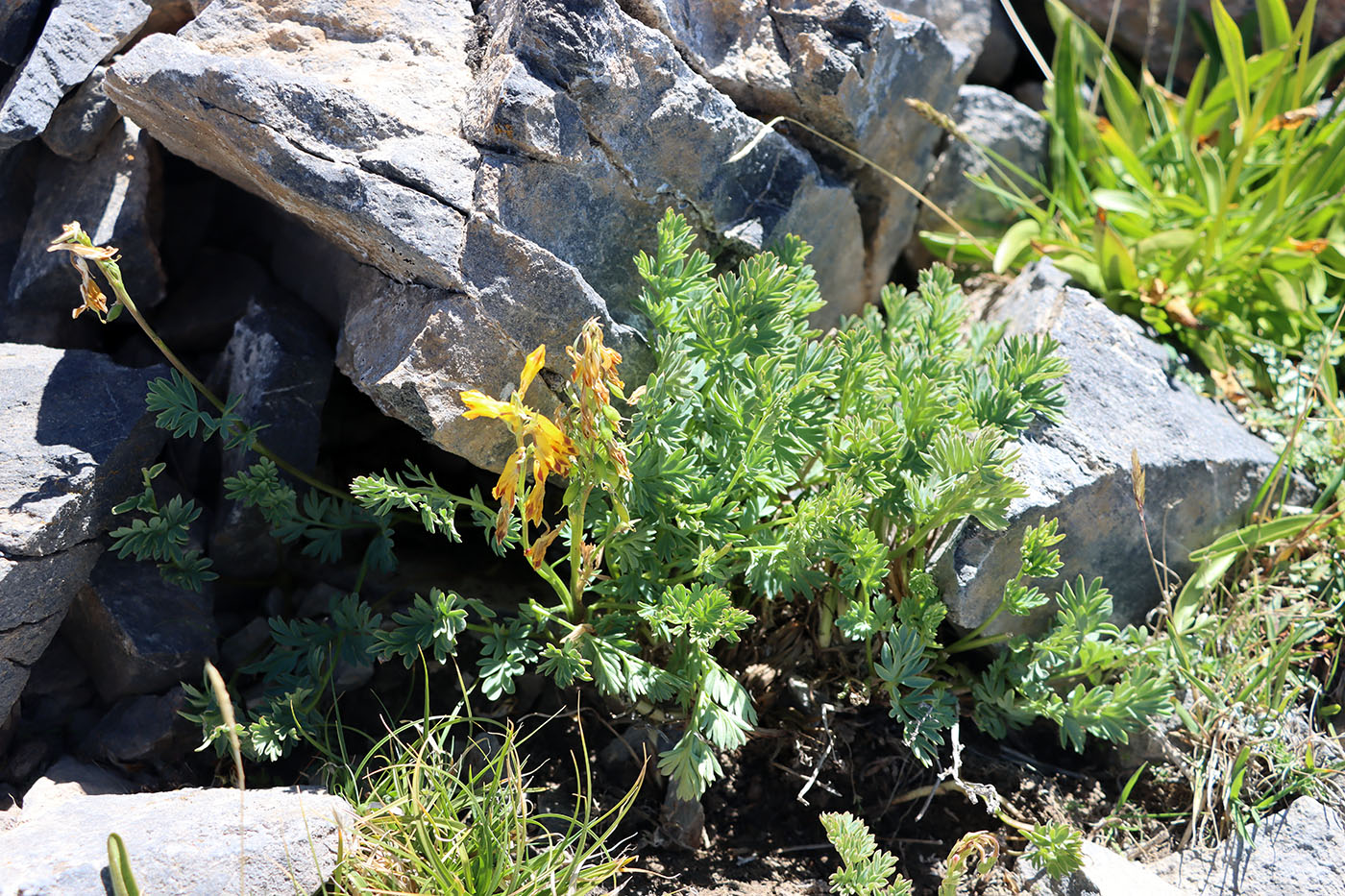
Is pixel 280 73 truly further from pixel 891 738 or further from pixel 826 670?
pixel 891 738

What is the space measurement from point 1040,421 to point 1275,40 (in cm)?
Result: 214

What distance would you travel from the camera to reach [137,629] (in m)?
2.75

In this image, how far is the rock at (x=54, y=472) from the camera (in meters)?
2.51

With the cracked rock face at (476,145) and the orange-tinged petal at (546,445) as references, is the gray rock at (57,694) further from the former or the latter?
the orange-tinged petal at (546,445)

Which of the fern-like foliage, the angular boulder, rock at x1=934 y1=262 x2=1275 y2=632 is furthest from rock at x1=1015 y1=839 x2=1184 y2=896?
the angular boulder

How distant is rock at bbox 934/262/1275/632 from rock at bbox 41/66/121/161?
286 centimetres

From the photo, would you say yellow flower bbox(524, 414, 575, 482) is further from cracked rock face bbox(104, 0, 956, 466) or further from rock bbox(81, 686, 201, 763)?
rock bbox(81, 686, 201, 763)

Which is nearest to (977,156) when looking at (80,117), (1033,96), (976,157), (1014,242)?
(976,157)

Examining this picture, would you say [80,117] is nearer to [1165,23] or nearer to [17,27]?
[17,27]

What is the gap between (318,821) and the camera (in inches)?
92.0

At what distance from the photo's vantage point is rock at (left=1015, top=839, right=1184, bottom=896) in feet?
8.27

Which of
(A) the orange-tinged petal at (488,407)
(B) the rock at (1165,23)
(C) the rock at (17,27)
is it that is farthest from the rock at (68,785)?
(B) the rock at (1165,23)

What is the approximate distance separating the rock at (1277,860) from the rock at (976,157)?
2.33 meters

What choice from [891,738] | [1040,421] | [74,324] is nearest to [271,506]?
[74,324]
